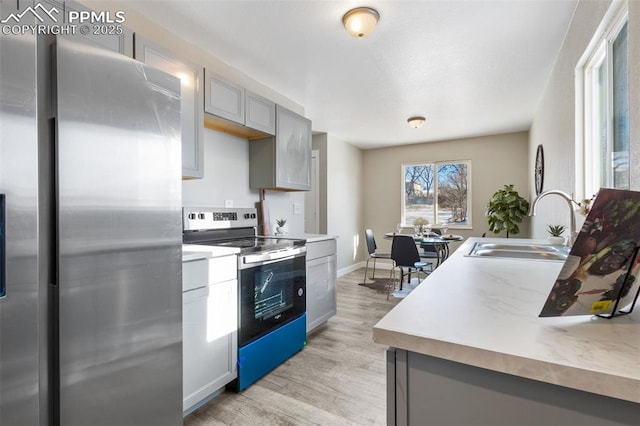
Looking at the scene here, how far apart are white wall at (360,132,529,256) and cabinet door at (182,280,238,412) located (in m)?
4.80

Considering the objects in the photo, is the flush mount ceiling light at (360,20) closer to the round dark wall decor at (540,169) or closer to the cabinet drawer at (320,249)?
the cabinet drawer at (320,249)

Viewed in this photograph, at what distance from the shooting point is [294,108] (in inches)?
143

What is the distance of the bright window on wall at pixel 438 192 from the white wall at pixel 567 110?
6.73 ft

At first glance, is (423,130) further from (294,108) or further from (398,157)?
(294,108)

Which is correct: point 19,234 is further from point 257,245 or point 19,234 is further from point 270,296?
point 270,296

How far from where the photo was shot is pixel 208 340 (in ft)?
5.70

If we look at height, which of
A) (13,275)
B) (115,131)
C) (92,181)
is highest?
(115,131)

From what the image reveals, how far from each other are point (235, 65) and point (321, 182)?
105 inches

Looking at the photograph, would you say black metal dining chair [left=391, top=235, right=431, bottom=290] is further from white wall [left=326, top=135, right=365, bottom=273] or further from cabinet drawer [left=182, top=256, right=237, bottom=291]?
cabinet drawer [left=182, top=256, right=237, bottom=291]

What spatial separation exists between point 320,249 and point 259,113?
1.38 meters

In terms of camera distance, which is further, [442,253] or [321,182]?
[321,182]

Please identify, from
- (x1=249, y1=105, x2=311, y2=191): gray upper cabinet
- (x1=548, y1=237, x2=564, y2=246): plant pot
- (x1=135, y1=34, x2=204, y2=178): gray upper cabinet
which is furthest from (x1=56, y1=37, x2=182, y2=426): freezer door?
(x1=548, y1=237, x2=564, y2=246): plant pot

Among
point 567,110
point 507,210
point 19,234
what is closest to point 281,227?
point 19,234

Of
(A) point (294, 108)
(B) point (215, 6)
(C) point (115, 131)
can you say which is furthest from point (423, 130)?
(C) point (115, 131)
